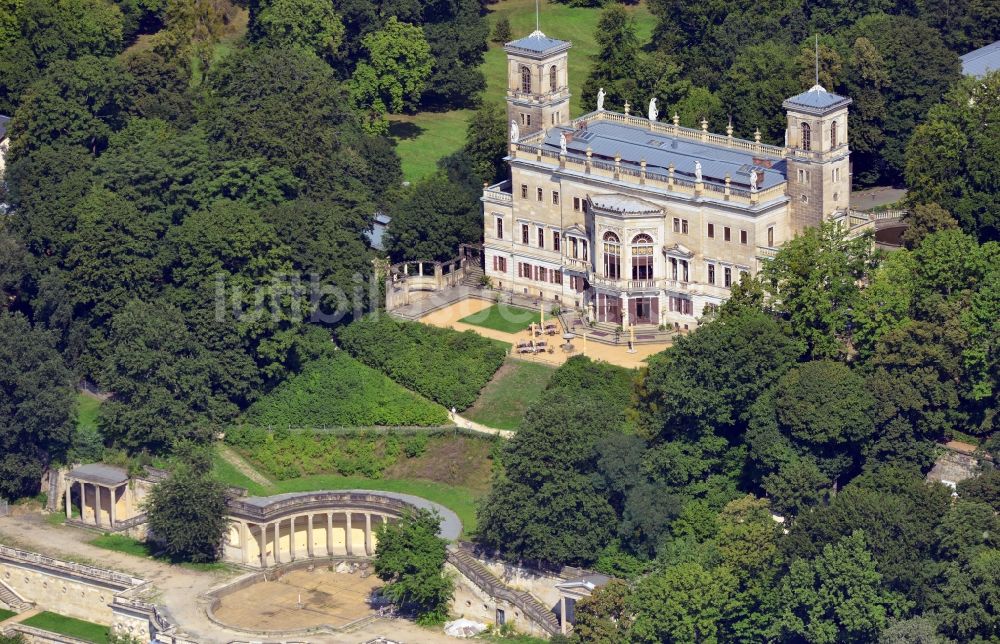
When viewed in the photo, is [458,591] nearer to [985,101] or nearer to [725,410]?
[725,410]

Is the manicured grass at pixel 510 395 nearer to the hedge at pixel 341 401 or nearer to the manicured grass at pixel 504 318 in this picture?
the hedge at pixel 341 401

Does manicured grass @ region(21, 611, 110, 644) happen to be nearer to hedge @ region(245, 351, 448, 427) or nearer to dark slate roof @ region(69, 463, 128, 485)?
dark slate roof @ region(69, 463, 128, 485)

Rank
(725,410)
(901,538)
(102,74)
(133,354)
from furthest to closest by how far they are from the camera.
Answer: (102,74) → (133,354) → (725,410) → (901,538)

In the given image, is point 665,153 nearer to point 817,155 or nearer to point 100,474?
point 817,155

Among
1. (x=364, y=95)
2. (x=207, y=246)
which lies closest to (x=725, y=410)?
(x=207, y=246)

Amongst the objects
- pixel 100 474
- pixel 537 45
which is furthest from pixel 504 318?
pixel 100 474

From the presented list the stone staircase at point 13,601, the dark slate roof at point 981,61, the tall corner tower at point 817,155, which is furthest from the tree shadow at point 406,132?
the stone staircase at point 13,601
